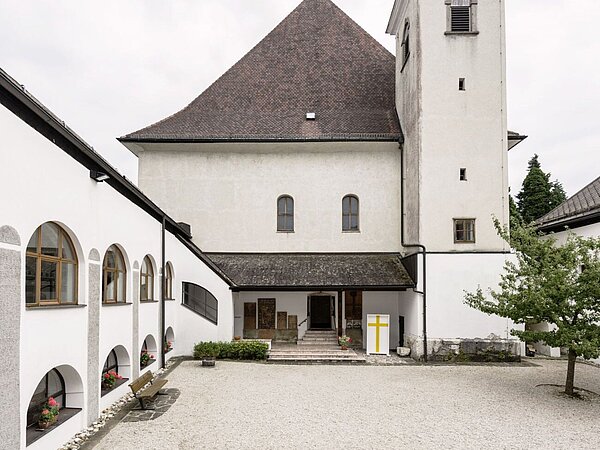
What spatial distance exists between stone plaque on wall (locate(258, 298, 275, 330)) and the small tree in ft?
33.9

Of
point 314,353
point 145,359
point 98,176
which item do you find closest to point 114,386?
point 145,359

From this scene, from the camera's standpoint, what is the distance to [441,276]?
18531 mm

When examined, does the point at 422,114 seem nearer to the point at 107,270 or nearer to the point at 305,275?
the point at 305,275

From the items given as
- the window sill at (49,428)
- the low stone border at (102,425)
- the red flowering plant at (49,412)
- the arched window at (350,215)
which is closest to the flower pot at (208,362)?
the low stone border at (102,425)

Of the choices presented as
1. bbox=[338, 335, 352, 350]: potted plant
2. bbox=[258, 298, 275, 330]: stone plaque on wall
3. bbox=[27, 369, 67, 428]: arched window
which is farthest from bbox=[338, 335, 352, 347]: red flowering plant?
bbox=[27, 369, 67, 428]: arched window

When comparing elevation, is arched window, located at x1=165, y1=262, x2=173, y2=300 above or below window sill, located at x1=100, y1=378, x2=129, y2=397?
above

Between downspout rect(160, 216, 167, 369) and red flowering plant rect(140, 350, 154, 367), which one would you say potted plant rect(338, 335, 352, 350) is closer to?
downspout rect(160, 216, 167, 369)

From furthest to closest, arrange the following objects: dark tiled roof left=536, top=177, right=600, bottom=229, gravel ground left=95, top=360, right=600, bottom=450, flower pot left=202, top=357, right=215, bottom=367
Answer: dark tiled roof left=536, top=177, right=600, bottom=229 → flower pot left=202, top=357, right=215, bottom=367 → gravel ground left=95, top=360, right=600, bottom=450

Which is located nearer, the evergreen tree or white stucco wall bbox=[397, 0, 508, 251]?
white stucco wall bbox=[397, 0, 508, 251]

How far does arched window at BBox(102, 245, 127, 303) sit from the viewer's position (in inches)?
455

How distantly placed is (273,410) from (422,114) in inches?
480

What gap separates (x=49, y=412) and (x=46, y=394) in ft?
2.57

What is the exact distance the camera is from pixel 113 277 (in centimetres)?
1205

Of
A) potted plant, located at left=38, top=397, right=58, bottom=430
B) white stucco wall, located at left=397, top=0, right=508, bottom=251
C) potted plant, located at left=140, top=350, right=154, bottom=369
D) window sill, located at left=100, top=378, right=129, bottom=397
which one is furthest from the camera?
white stucco wall, located at left=397, top=0, right=508, bottom=251
